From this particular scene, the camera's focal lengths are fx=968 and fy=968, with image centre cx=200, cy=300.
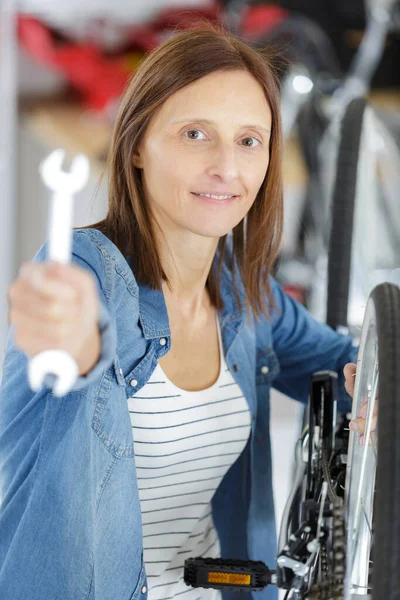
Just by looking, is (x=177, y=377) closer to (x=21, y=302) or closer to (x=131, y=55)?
(x=21, y=302)

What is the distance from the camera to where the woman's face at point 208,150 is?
4.21 ft

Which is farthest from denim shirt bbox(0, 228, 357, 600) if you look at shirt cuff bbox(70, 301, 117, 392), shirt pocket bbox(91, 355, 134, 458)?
shirt cuff bbox(70, 301, 117, 392)

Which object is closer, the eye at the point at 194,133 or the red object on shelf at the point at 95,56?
the eye at the point at 194,133

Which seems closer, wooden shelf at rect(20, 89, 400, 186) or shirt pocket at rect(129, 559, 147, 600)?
shirt pocket at rect(129, 559, 147, 600)

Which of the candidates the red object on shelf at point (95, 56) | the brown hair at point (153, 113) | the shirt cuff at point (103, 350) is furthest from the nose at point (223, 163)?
the red object on shelf at point (95, 56)

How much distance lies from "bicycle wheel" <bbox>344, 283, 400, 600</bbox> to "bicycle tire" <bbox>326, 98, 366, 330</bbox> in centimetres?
66

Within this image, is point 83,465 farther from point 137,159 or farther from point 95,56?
point 95,56

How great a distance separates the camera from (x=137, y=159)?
4.53 ft

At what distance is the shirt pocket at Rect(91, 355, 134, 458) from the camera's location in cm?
116

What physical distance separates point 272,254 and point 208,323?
0.16 meters

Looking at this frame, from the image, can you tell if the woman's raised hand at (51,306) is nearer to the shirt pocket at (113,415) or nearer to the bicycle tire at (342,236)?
the shirt pocket at (113,415)

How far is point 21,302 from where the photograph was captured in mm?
823

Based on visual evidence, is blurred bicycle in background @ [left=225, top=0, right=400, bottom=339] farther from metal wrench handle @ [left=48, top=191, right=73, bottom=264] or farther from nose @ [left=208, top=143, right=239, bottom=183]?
metal wrench handle @ [left=48, top=191, right=73, bottom=264]

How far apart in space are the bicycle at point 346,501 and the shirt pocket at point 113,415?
20cm
